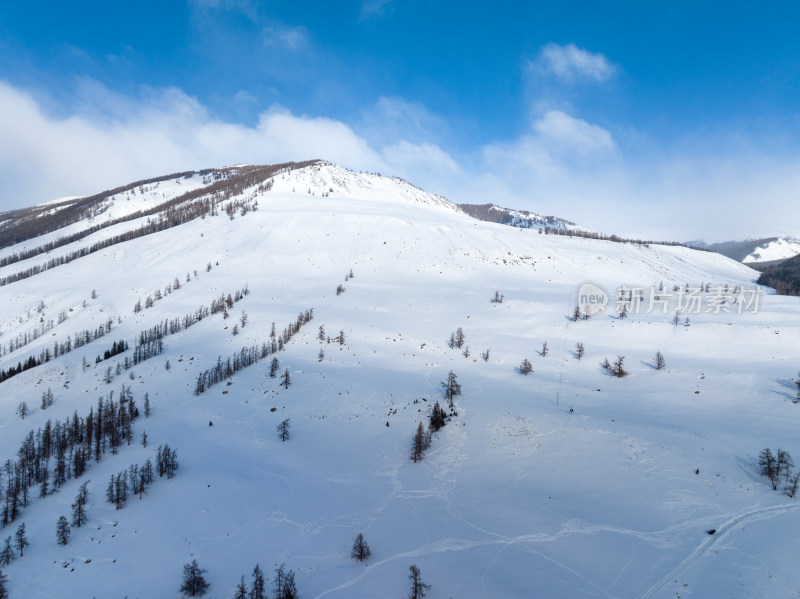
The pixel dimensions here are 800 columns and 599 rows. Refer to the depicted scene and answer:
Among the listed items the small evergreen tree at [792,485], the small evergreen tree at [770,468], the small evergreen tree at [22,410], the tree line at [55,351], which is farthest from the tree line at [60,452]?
the small evergreen tree at [792,485]

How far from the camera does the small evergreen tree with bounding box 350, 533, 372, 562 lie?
1512 centimetres

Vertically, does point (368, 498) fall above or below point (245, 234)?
below

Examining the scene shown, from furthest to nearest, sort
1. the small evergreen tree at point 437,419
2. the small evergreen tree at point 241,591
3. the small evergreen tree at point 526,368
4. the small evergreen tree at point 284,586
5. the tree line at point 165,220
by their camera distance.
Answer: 1. the tree line at point 165,220
2. the small evergreen tree at point 526,368
3. the small evergreen tree at point 437,419
4. the small evergreen tree at point 284,586
5. the small evergreen tree at point 241,591

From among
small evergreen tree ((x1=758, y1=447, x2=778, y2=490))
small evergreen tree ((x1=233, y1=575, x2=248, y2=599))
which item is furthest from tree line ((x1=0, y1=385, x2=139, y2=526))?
small evergreen tree ((x1=758, y1=447, x2=778, y2=490))

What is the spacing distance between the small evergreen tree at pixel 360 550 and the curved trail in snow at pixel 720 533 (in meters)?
10.0

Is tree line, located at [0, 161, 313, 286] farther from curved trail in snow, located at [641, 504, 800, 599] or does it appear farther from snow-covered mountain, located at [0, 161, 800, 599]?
curved trail in snow, located at [641, 504, 800, 599]

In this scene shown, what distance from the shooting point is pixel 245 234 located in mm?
90125

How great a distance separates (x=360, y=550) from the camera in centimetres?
1507

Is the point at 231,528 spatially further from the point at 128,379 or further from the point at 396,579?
the point at 128,379

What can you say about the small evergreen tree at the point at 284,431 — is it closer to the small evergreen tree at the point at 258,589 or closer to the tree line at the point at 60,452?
the tree line at the point at 60,452

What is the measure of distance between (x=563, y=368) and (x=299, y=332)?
30462mm

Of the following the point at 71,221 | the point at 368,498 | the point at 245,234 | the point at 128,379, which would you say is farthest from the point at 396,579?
the point at 71,221

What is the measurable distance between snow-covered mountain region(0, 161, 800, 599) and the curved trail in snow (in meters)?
0.11

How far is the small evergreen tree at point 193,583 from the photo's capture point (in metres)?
14.0
